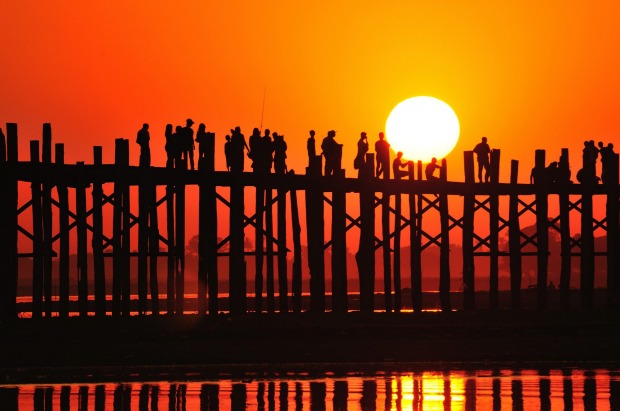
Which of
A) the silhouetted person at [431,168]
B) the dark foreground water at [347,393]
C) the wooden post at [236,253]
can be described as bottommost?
the dark foreground water at [347,393]

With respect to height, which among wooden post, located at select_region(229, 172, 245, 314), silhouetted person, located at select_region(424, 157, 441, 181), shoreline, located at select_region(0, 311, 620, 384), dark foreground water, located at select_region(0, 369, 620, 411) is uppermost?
silhouetted person, located at select_region(424, 157, 441, 181)

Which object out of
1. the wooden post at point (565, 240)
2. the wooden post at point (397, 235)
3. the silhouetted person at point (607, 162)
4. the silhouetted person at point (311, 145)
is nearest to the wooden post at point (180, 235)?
the silhouetted person at point (311, 145)

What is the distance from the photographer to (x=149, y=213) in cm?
2381

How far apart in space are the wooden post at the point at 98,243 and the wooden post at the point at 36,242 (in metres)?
0.87

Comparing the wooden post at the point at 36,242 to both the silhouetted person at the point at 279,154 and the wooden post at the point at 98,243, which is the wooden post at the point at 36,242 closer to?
the wooden post at the point at 98,243

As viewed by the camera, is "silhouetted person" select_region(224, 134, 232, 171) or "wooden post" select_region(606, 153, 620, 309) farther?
"wooden post" select_region(606, 153, 620, 309)

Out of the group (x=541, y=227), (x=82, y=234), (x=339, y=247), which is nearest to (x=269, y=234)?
(x=339, y=247)

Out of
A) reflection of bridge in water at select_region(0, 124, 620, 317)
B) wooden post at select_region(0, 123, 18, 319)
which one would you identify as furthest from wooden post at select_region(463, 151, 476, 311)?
wooden post at select_region(0, 123, 18, 319)

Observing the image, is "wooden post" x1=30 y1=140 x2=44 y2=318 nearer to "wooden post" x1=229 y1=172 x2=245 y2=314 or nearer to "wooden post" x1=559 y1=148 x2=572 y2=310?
"wooden post" x1=229 y1=172 x2=245 y2=314

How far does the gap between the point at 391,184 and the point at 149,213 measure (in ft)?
14.3

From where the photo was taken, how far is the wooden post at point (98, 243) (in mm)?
22859

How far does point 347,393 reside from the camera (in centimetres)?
1639

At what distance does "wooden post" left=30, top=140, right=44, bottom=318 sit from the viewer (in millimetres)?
22672

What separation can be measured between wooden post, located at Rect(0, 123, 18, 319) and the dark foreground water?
485 cm
